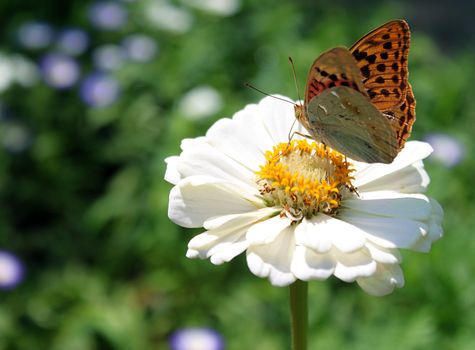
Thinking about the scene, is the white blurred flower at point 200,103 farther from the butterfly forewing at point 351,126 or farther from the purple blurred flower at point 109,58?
the butterfly forewing at point 351,126

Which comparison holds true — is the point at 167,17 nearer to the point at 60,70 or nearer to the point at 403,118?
the point at 60,70

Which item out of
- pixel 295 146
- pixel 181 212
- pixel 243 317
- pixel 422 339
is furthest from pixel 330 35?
pixel 181 212

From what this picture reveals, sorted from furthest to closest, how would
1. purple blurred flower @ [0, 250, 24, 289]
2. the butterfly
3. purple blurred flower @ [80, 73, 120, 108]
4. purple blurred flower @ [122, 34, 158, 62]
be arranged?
1. purple blurred flower @ [122, 34, 158, 62]
2. purple blurred flower @ [80, 73, 120, 108]
3. purple blurred flower @ [0, 250, 24, 289]
4. the butterfly

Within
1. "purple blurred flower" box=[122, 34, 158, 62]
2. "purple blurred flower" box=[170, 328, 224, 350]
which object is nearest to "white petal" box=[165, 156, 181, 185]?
"purple blurred flower" box=[170, 328, 224, 350]

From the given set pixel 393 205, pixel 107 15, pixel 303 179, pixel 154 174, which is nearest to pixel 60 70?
pixel 107 15

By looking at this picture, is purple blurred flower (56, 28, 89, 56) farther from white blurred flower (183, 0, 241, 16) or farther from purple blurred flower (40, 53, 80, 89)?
white blurred flower (183, 0, 241, 16)

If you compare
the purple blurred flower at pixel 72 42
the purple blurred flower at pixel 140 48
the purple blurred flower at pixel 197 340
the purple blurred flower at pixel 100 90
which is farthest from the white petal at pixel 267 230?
the purple blurred flower at pixel 72 42

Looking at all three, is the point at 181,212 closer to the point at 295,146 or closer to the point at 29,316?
the point at 295,146
